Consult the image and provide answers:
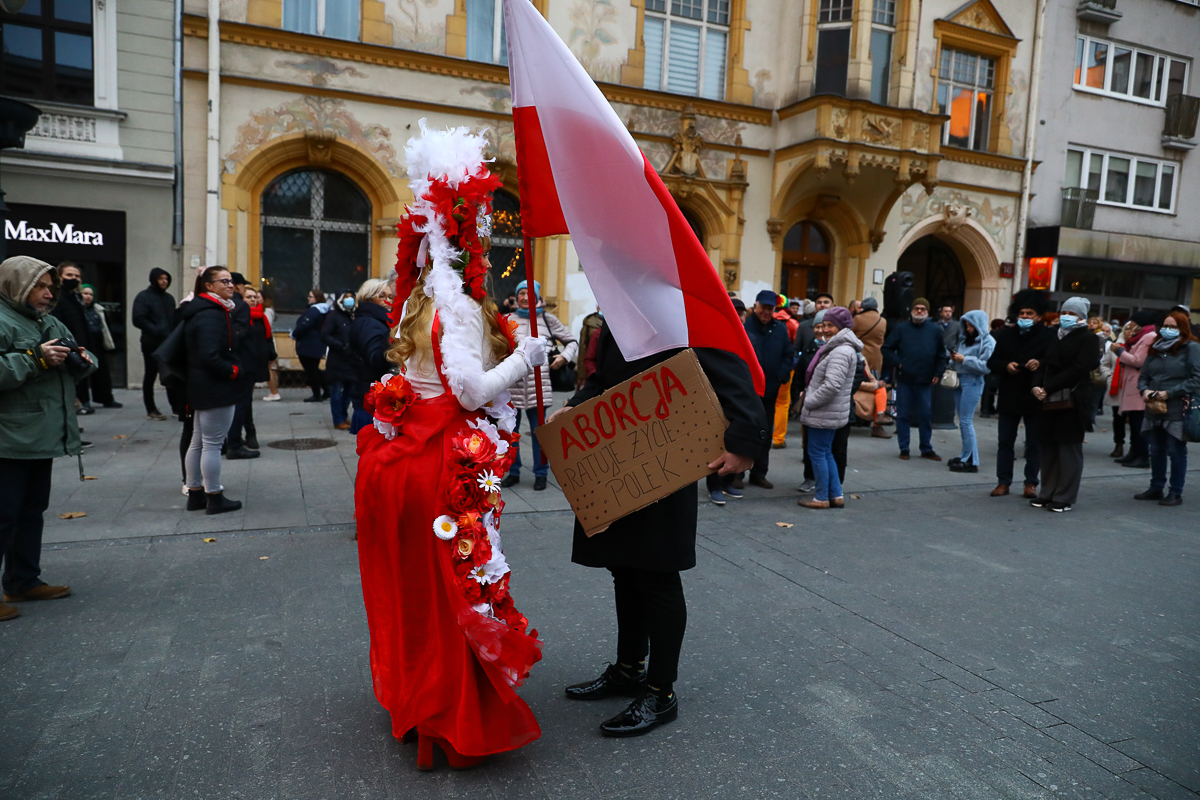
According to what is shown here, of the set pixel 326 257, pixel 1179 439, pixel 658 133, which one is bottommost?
pixel 1179 439

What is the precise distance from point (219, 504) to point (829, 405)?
503 centimetres

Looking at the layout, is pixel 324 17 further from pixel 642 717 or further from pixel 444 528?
pixel 642 717

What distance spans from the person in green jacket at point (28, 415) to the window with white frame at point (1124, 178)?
2246cm

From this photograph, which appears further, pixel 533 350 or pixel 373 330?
pixel 373 330

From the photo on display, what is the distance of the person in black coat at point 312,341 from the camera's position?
11.9 meters

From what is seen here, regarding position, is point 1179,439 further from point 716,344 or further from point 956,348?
point 716,344

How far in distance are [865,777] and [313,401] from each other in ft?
37.7

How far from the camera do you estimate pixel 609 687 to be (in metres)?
3.44

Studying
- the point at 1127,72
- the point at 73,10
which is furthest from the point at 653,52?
the point at 1127,72

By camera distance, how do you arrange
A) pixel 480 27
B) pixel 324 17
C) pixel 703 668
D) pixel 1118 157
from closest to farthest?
pixel 703 668, pixel 324 17, pixel 480 27, pixel 1118 157

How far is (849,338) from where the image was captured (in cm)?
720

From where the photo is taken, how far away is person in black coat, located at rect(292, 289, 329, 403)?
11.9 m

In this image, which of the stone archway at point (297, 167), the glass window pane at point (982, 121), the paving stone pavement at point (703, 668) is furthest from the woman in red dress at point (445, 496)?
the glass window pane at point (982, 121)

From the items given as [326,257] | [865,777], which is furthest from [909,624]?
[326,257]
